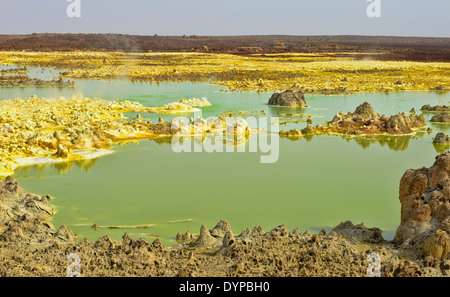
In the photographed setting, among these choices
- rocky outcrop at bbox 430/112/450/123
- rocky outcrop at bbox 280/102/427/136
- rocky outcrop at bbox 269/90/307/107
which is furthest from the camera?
rocky outcrop at bbox 269/90/307/107

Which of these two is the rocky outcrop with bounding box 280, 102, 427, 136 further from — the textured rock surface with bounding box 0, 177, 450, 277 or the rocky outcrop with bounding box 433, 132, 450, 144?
the textured rock surface with bounding box 0, 177, 450, 277

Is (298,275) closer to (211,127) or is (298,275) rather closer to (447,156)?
(447,156)

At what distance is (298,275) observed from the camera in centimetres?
499

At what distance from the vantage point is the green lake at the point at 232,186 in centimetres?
757

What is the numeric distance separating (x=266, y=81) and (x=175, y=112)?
12.6 metres

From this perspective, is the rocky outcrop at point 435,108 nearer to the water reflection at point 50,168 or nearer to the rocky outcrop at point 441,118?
the rocky outcrop at point 441,118

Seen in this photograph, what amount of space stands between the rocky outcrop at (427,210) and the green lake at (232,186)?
0.65 meters

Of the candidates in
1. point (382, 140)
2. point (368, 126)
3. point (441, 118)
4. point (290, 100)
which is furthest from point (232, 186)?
point (290, 100)

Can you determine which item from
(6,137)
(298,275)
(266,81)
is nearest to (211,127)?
(6,137)
